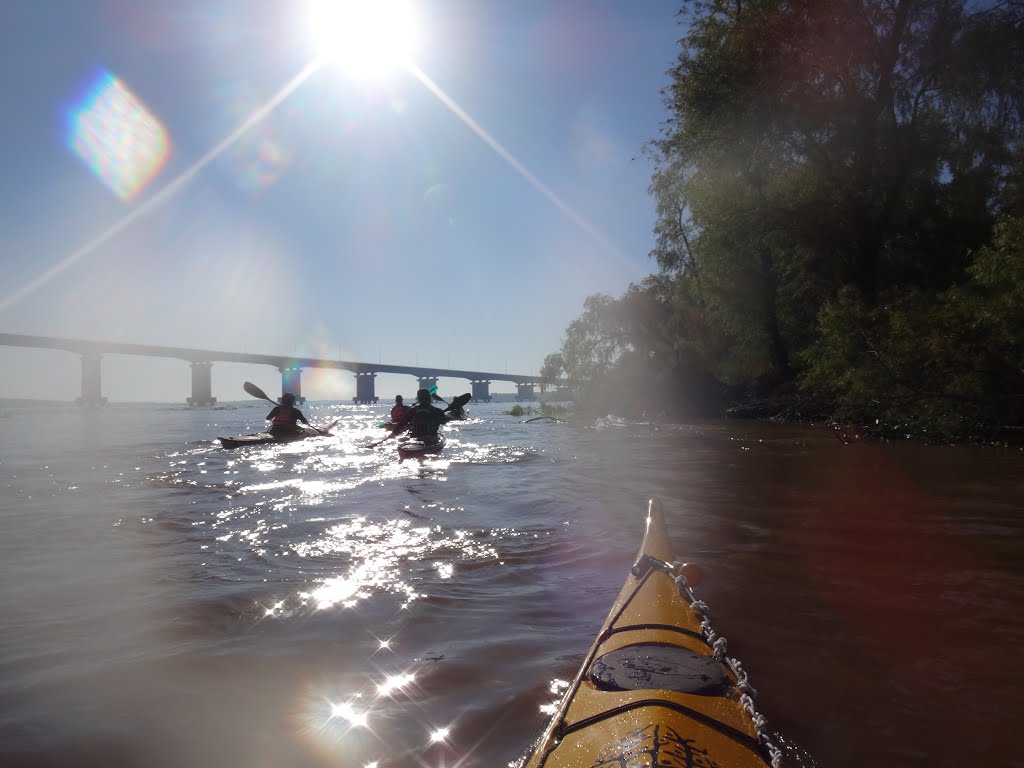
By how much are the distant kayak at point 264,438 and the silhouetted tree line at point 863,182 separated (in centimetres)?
1597

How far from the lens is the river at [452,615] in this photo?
254 centimetres

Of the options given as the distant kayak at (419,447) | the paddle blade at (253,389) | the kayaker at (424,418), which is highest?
the paddle blade at (253,389)

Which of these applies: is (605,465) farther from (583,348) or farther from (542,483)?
(583,348)

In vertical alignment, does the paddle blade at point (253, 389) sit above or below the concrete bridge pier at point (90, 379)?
below

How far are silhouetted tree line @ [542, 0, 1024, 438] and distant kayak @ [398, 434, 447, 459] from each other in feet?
36.5

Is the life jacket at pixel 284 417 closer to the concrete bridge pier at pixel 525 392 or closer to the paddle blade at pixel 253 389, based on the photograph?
the paddle blade at pixel 253 389

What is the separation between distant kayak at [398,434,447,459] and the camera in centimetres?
1417

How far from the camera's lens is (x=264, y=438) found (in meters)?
17.5

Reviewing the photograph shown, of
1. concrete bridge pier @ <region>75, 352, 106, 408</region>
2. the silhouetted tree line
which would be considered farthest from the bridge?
the silhouetted tree line

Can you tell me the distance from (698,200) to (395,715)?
74.4 feet

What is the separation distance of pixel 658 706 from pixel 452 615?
2.05m

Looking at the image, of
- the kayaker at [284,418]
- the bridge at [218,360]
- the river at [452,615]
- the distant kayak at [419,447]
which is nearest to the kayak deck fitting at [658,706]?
the river at [452,615]

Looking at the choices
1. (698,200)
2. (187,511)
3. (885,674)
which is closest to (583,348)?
(698,200)

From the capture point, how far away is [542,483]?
10.1 m
